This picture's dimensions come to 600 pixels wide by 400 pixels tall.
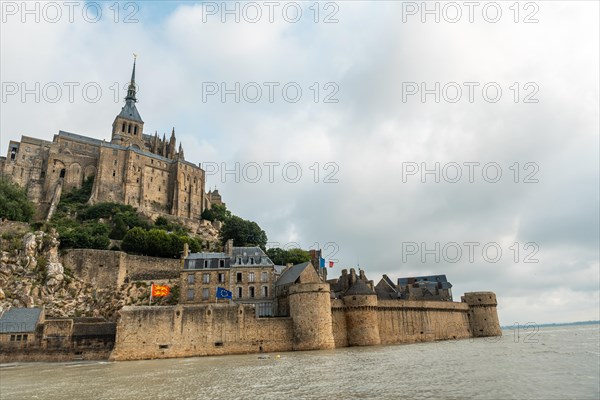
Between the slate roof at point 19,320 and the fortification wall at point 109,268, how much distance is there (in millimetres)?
11349

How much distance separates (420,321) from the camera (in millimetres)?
51312

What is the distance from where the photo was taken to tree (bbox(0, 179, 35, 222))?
6105 centimetres

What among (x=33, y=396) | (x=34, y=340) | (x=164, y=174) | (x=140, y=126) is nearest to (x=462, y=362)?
(x=33, y=396)

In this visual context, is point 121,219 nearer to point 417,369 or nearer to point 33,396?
point 33,396

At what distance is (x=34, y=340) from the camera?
36.3 meters

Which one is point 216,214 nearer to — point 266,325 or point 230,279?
point 230,279

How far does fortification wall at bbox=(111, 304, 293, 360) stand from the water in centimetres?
Result: 436

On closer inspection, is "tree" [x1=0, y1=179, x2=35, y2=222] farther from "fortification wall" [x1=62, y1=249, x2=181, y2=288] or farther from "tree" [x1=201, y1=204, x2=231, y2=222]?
"tree" [x1=201, y1=204, x2=231, y2=222]

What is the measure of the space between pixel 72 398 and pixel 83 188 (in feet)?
237

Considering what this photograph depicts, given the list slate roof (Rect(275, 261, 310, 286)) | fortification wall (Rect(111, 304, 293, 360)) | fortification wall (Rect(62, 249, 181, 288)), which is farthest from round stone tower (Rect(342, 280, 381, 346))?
fortification wall (Rect(62, 249, 181, 288))

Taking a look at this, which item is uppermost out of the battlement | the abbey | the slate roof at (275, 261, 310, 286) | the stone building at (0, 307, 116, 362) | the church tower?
the church tower

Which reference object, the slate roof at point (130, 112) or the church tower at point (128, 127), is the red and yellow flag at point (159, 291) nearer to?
the church tower at point (128, 127)

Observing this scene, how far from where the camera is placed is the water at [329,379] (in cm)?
1783

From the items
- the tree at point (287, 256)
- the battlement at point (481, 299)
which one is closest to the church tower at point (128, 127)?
the tree at point (287, 256)
